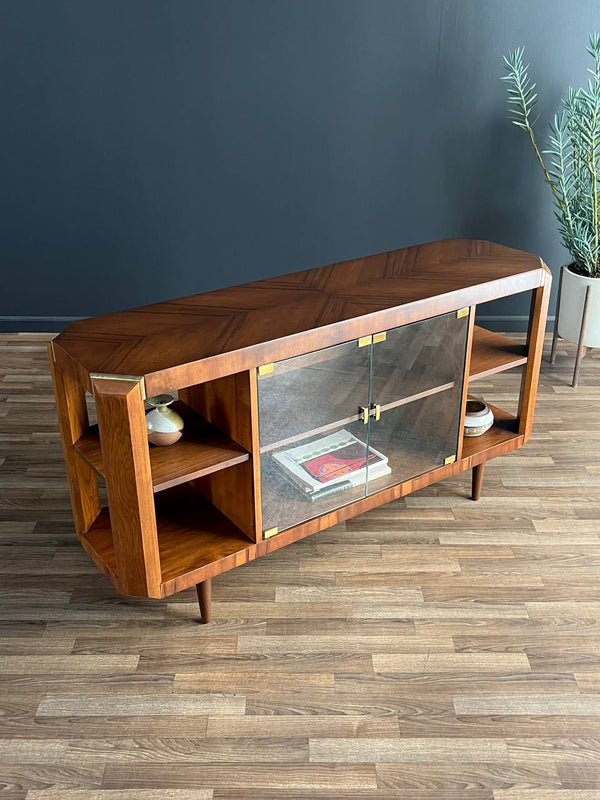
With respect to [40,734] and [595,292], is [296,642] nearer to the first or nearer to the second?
[40,734]

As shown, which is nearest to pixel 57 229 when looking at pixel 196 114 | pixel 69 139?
pixel 69 139

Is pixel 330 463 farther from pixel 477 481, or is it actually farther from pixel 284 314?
pixel 477 481

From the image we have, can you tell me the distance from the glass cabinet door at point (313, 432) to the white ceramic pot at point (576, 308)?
5.27ft

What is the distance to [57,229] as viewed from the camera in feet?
12.8

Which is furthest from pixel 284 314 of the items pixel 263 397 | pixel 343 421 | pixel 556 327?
pixel 556 327

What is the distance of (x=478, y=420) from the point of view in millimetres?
2729

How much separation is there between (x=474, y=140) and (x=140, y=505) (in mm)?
2588

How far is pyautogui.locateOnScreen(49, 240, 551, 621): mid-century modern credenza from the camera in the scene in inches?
77.2

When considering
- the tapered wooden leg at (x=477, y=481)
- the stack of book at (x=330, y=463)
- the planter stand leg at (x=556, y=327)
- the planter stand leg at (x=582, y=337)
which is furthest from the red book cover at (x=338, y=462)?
the planter stand leg at (x=556, y=327)

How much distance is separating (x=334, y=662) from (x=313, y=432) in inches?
24.4

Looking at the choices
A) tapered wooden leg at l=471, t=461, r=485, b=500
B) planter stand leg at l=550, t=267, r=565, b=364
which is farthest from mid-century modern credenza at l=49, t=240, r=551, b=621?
planter stand leg at l=550, t=267, r=565, b=364

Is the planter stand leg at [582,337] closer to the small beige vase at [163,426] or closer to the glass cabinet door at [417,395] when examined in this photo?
the glass cabinet door at [417,395]

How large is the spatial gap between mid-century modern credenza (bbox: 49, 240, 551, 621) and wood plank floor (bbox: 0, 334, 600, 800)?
212mm

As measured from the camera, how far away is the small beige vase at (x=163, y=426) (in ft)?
7.04
